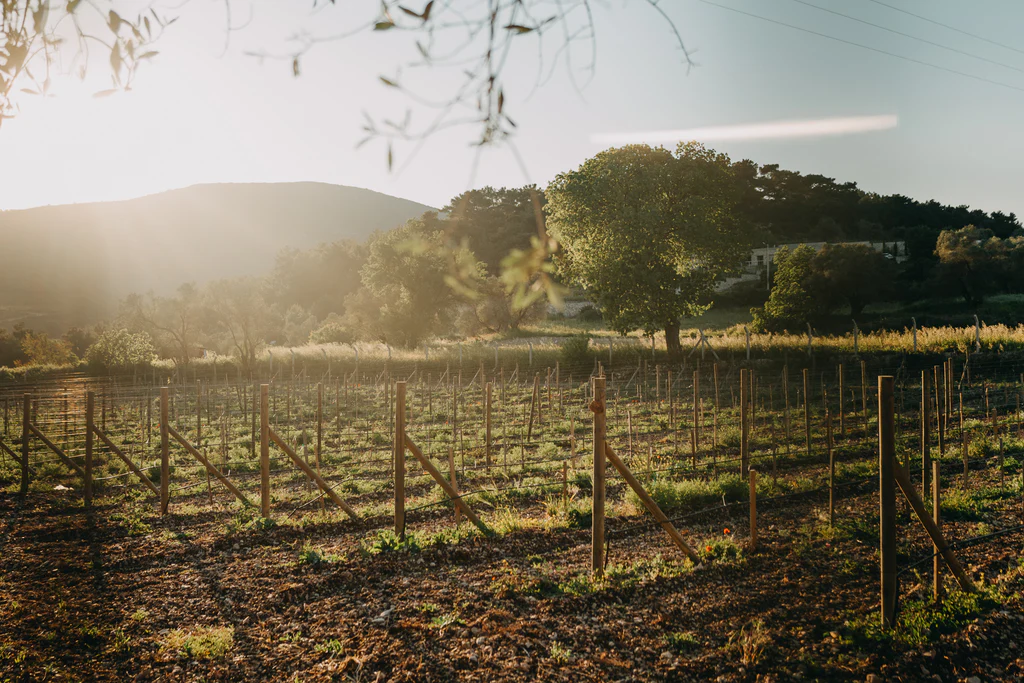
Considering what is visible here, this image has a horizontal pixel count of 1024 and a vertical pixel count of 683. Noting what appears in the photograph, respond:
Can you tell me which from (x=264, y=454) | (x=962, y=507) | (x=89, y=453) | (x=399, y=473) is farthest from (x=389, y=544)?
A: (x=962, y=507)

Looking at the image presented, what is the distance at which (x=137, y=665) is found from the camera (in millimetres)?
4125

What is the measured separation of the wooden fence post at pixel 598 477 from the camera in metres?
5.02

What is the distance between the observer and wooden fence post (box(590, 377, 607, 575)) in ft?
16.5

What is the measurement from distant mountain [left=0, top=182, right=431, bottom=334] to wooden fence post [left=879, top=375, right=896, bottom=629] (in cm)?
7708

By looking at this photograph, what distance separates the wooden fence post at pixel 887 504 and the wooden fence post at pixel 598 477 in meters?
1.95

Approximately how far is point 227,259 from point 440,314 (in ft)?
279

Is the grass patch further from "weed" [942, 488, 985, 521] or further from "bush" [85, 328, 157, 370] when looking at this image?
"bush" [85, 328, 157, 370]

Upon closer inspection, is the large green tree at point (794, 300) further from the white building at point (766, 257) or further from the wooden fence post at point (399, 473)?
the wooden fence post at point (399, 473)

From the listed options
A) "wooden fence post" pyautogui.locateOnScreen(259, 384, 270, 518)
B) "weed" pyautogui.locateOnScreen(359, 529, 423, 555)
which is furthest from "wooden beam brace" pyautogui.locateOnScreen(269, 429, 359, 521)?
"weed" pyautogui.locateOnScreen(359, 529, 423, 555)

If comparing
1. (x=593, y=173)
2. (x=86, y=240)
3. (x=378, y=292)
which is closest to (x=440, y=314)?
(x=378, y=292)

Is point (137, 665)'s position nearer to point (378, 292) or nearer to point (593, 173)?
point (593, 173)

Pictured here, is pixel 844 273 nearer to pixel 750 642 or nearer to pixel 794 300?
pixel 794 300

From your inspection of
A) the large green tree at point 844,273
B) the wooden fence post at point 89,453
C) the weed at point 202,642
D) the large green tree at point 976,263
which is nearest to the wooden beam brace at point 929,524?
the weed at point 202,642

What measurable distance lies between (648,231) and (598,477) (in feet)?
57.2
